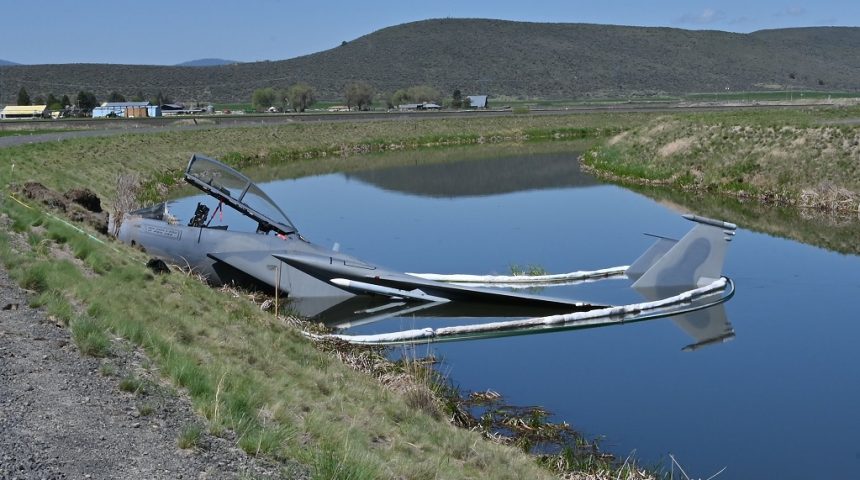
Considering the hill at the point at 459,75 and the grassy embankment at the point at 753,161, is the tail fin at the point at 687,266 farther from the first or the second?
the hill at the point at 459,75

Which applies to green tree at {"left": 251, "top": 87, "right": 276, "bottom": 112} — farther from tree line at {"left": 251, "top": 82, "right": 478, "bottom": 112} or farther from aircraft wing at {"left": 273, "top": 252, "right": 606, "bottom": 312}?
aircraft wing at {"left": 273, "top": 252, "right": 606, "bottom": 312}

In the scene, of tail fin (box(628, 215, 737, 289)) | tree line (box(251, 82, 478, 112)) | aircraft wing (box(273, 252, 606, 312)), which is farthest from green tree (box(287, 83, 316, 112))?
tail fin (box(628, 215, 737, 289))

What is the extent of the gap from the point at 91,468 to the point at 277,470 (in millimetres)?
1358

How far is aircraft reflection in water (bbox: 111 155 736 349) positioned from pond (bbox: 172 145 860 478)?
58 cm

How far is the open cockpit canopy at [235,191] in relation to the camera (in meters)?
19.2

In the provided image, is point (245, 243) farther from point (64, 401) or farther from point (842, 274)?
point (842, 274)

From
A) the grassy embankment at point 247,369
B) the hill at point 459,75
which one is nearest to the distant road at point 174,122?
the grassy embankment at point 247,369

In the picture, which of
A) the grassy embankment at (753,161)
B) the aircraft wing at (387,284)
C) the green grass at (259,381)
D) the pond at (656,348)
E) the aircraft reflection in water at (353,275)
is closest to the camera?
the green grass at (259,381)

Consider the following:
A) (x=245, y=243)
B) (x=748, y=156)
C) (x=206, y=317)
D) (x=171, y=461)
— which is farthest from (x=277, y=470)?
(x=748, y=156)

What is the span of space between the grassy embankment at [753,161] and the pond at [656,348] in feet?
19.3

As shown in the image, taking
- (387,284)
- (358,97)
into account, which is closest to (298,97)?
(358,97)

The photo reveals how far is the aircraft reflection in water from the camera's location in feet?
62.0

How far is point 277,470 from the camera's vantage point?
7395 mm

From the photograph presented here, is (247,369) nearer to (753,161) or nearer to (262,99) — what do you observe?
(753,161)
